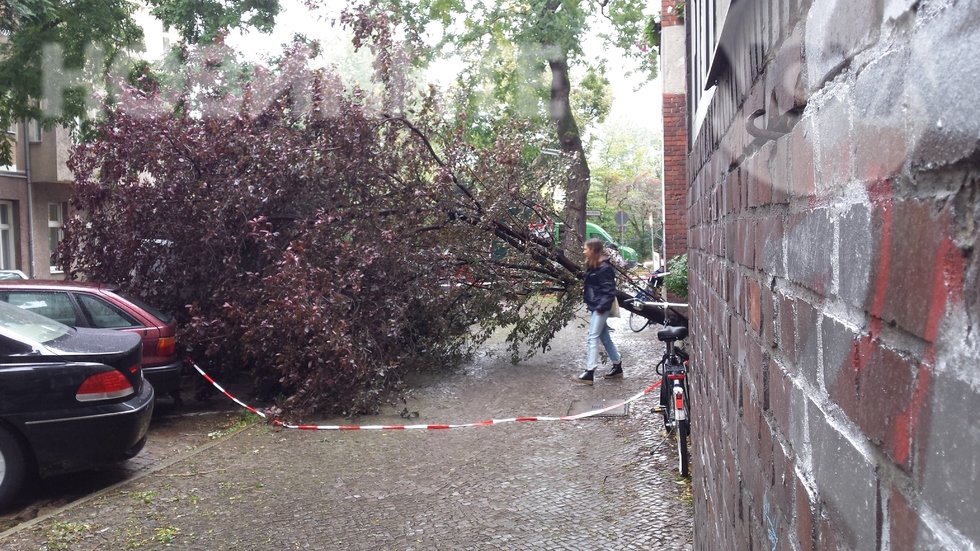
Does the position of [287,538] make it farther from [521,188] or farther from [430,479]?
[521,188]

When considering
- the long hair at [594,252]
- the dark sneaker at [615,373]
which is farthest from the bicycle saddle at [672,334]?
the dark sneaker at [615,373]

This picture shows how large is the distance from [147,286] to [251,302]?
1591mm

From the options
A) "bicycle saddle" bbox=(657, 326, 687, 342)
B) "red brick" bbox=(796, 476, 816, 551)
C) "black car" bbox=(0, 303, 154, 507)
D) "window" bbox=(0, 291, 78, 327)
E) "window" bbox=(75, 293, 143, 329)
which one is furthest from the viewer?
"window" bbox=(75, 293, 143, 329)

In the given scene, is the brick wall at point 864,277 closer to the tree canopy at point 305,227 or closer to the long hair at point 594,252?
the tree canopy at point 305,227

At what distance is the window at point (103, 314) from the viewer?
9.02 metres

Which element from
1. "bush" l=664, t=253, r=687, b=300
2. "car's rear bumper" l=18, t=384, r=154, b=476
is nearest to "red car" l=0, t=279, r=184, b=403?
"car's rear bumper" l=18, t=384, r=154, b=476

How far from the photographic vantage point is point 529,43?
23.2 meters

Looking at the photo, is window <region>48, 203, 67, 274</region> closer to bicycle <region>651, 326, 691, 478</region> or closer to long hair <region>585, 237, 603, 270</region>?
long hair <region>585, 237, 603, 270</region>

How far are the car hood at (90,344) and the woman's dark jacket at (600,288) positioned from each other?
5950 millimetres

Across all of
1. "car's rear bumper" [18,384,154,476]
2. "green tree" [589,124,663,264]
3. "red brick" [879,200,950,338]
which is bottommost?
"car's rear bumper" [18,384,154,476]

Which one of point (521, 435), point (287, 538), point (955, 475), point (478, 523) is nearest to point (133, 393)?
point (287, 538)

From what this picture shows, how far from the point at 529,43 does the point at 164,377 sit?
53.5 feet

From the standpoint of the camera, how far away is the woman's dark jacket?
11.3 meters

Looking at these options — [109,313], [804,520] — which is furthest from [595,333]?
[804,520]
